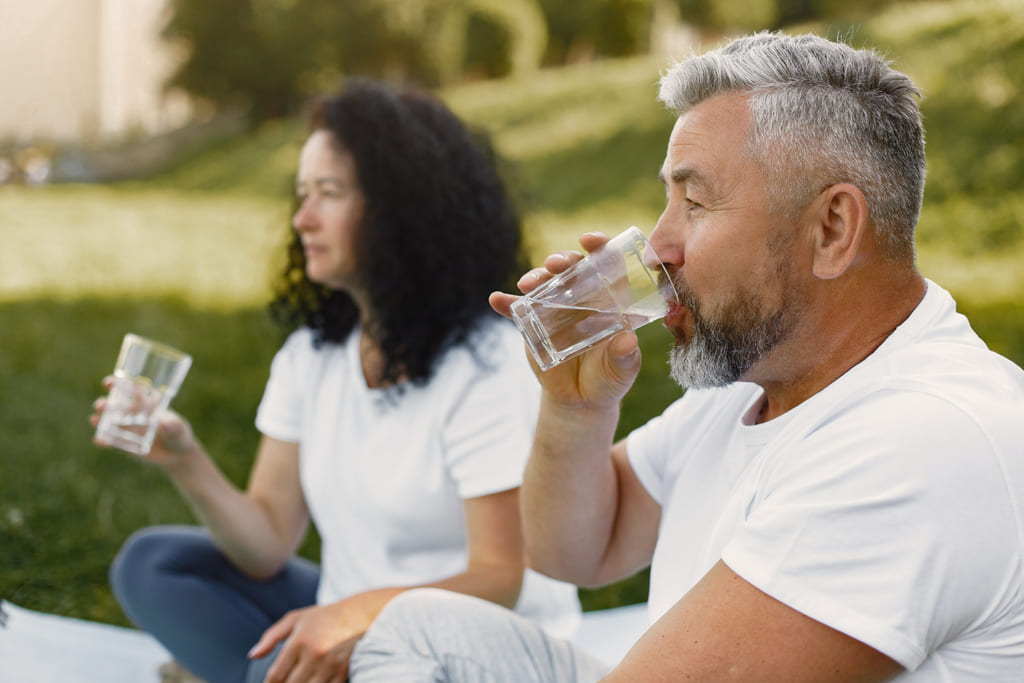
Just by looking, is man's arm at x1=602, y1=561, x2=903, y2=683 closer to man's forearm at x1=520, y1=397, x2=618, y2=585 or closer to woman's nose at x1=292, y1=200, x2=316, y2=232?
man's forearm at x1=520, y1=397, x2=618, y2=585

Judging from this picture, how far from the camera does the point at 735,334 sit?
6.08 ft

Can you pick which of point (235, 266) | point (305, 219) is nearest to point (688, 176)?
point (305, 219)

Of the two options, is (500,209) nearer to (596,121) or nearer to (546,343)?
(546,343)

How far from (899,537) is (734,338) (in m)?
0.50

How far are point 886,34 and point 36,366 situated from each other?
27.1ft

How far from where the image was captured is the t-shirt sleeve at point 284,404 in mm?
3186

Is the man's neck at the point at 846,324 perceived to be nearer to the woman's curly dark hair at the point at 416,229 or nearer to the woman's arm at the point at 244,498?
the woman's curly dark hair at the point at 416,229

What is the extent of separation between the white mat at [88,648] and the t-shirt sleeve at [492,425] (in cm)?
77

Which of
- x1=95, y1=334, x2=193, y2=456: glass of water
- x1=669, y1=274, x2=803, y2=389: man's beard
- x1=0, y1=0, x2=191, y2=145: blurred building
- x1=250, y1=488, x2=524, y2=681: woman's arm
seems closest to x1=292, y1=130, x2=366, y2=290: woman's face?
x1=95, y1=334, x2=193, y2=456: glass of water

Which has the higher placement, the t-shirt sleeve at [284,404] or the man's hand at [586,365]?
the man's hand at [586,365]

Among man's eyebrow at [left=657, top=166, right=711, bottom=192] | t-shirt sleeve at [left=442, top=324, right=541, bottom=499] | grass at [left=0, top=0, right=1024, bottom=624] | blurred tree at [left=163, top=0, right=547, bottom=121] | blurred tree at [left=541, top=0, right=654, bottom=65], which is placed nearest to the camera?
man's eyebrow at [left=657, top=166, right=711, bottom=192]

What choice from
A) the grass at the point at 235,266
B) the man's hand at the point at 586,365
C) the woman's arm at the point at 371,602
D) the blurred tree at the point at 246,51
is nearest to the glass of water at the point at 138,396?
the woman's arm at the point at 371,602

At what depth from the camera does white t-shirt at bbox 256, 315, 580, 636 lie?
2.78 metres

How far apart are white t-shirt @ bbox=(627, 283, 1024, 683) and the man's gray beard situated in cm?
13
